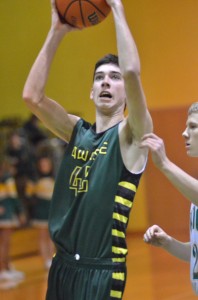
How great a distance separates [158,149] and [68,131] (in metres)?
0.64

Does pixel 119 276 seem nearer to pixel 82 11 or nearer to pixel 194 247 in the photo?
pixel 194 247

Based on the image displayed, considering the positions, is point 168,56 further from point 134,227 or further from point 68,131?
point 68,131

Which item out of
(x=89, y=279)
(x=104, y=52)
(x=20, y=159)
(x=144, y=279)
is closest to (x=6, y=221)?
(x=144, y=279)

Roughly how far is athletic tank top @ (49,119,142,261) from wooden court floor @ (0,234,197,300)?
10.5ft

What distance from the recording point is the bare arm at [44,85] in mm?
2914

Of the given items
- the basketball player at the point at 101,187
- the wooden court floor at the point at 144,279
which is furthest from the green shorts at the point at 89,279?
the wooden court floor at the point at 144,279

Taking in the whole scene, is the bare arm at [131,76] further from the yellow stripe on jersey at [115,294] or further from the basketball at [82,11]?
the yellow stripe on jersey at [115,294]

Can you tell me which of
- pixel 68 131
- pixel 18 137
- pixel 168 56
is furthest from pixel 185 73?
pixel 68 131

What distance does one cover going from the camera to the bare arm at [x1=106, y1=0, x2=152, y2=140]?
254cm

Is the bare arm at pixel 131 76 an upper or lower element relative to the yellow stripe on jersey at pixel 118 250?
upper

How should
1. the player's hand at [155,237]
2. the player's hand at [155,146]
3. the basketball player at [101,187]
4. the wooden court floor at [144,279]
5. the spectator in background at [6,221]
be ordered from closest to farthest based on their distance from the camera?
the player's hand at [155,146]
the basketball player at [101,187]
the player's hand at [155,237]
the wooden court floor at [144,279]
the spectator in background at [6,221]

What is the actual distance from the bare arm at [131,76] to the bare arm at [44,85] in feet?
1.28

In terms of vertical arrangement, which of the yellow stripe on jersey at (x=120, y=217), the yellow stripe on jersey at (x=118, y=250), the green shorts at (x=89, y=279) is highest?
the yellow stripe on jersey at (x=120, y=217)

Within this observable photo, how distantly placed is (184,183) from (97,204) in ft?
1.26
